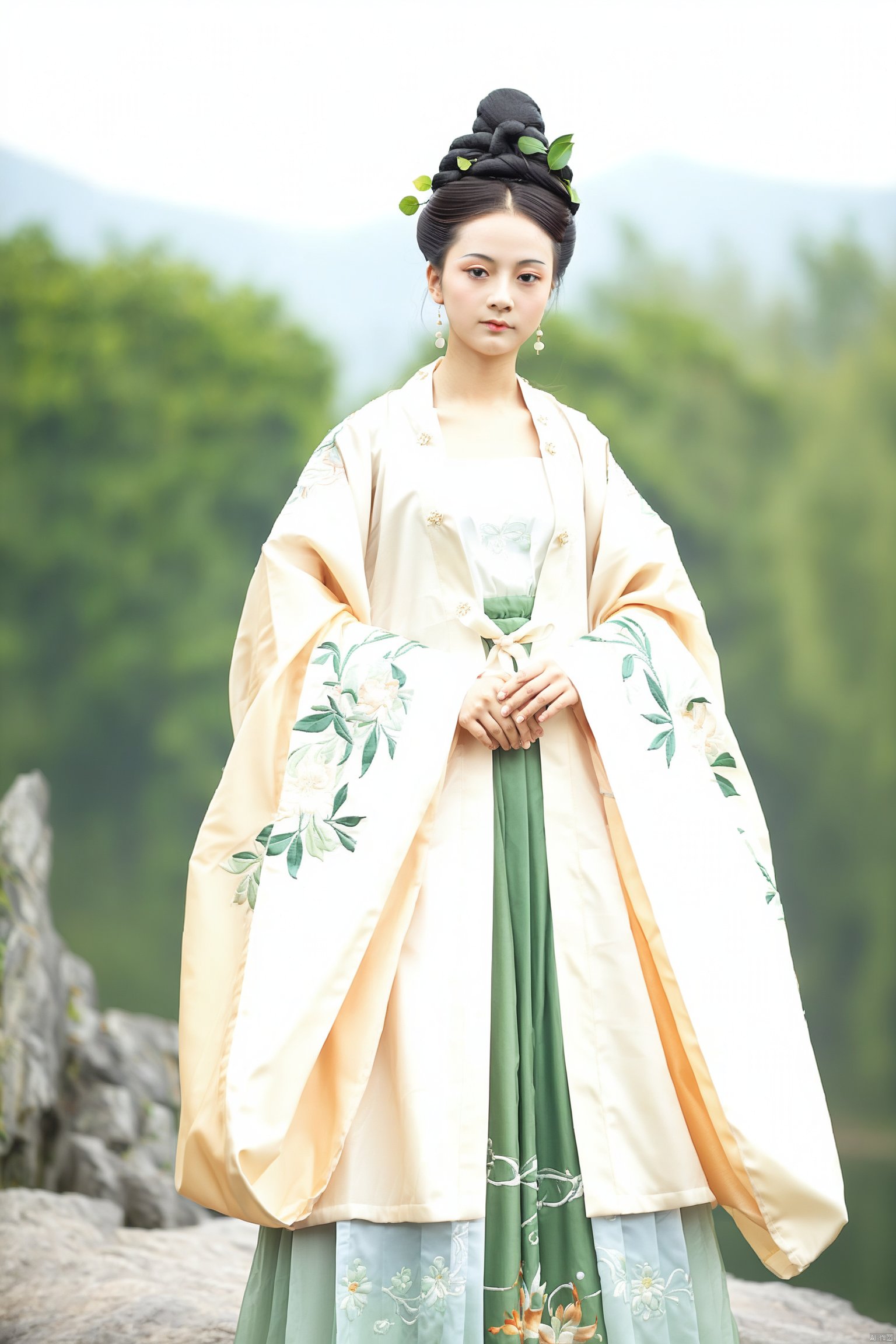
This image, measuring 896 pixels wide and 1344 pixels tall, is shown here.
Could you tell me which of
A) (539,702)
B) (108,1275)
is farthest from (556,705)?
(108,1275)

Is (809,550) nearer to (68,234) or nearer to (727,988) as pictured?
(68,234)

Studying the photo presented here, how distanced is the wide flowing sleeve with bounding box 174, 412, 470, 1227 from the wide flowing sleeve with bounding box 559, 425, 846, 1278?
0.21 metres

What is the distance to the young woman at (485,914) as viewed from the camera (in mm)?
1401

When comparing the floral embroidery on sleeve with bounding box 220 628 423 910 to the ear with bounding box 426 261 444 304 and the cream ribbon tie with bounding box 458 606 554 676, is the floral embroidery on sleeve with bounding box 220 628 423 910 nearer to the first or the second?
the cream ribbon tie with bounding box 458 606 554 676

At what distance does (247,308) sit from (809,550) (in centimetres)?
211

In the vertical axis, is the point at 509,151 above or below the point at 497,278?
above

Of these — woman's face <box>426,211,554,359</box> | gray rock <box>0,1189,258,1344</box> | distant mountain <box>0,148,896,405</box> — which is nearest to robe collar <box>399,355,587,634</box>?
woman's face <box>426,211,554,359</box>

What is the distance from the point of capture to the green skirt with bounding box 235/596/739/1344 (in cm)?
→ 137

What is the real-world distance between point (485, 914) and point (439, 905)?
5cm

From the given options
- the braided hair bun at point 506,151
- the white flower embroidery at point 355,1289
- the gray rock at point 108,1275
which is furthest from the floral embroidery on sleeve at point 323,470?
the gray rock at point 108,1275

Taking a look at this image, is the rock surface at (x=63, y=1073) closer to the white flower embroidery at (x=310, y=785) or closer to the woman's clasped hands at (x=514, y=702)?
the white flower embroidery at (x=310, y=785)

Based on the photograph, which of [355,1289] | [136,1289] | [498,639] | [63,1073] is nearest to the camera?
[355,1289]

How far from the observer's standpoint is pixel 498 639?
5.28ft

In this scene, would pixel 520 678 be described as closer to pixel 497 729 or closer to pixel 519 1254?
pixel 497 729
